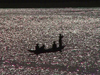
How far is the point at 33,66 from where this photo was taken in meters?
14.2

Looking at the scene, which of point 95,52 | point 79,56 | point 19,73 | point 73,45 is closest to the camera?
point 19,73

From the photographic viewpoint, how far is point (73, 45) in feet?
68.0

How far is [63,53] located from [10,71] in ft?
16.4

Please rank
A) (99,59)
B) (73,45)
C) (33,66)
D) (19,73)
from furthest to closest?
(73,45) → (99,59) → (33,66) → (19,73)

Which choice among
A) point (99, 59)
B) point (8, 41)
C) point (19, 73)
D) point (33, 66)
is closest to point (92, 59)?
point (99, 59)
